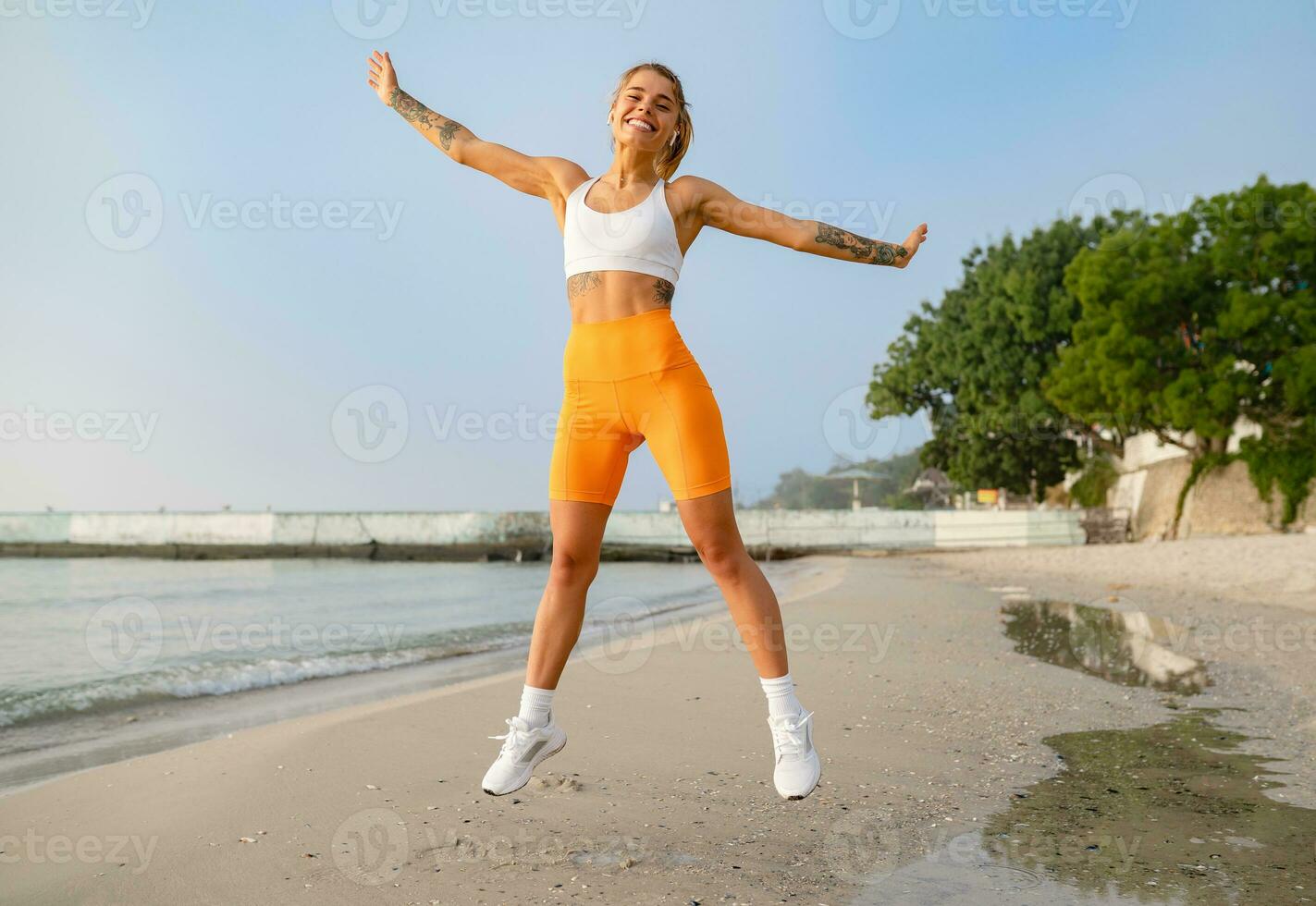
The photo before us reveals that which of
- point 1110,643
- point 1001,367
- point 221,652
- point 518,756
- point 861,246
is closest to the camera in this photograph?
point 518,756

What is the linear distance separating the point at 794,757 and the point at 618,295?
4.86ft

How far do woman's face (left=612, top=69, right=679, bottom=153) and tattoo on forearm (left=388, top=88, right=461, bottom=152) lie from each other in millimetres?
607

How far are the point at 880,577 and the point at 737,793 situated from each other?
1636 cm

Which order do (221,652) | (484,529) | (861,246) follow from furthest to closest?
(484,529) → (221,652) → (861,246)

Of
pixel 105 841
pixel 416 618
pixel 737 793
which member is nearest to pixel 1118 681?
pixel 737 793

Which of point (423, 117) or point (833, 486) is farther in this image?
point (833, 486)

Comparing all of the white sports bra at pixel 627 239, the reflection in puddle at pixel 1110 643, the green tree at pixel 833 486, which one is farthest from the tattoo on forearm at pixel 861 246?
the green tree at pixel 833 486

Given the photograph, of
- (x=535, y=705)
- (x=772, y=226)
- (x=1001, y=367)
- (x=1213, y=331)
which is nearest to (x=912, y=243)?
(x=772, y=226)

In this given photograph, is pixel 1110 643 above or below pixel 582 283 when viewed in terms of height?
below

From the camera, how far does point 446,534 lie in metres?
58.8

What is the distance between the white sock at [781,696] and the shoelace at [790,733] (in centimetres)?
2

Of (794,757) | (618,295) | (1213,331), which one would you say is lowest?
(794,757)

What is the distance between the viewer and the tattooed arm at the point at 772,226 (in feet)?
9.79

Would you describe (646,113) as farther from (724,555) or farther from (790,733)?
(790,733)
